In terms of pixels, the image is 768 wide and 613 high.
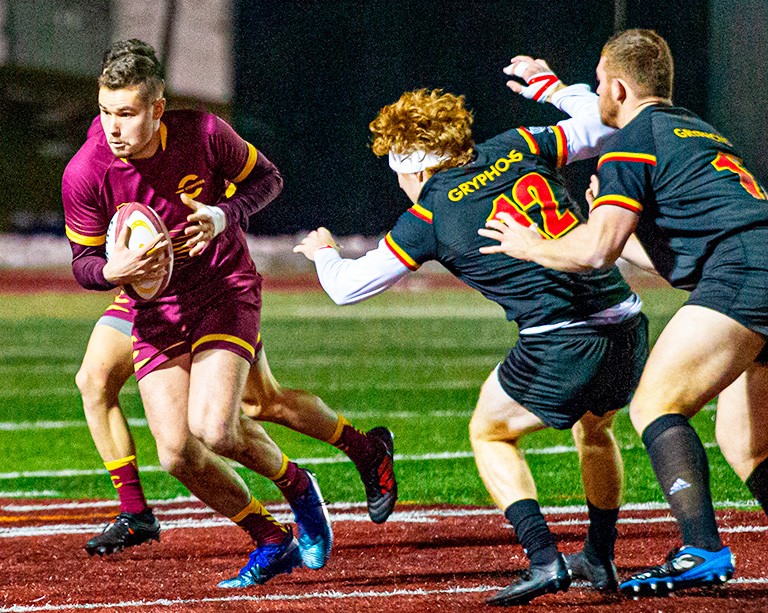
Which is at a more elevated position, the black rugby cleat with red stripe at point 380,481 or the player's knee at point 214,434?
the player's knee at point 214,434

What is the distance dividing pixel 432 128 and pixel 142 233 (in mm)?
1197

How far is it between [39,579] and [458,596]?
1669 mm

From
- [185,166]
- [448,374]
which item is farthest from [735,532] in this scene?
[448,374]

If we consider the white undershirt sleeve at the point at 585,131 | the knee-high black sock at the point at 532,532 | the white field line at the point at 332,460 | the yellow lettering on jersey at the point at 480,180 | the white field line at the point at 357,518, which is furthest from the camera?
the white field line at the point at 332,460

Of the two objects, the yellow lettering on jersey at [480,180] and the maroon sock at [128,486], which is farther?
the maroon sock at [128,486]

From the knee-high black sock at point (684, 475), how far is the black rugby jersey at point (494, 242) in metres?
0.48

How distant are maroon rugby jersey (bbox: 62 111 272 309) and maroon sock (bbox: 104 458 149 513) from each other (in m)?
0.94

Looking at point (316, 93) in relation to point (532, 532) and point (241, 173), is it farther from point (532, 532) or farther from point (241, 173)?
point (532, 532)

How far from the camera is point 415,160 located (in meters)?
4.19

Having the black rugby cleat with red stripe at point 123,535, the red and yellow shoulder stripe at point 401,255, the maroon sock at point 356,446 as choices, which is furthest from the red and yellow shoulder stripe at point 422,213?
the black rugby cleat with red stripe at point 123,535

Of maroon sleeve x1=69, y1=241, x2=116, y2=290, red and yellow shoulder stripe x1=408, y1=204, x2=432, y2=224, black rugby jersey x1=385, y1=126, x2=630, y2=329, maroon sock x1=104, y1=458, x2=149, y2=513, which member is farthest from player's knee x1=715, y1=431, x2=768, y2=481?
maroon sock x1=104, y1=458, x2=149, y2=513

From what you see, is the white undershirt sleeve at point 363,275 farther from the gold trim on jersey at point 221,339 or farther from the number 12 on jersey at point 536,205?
the gold trim on jersey at point 221,339

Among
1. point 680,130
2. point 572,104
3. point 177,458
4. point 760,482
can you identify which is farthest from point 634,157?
point 177,458

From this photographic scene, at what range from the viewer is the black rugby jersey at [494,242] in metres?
4.02
